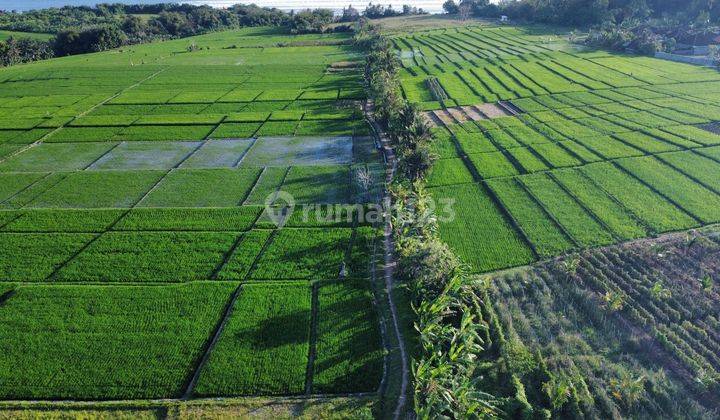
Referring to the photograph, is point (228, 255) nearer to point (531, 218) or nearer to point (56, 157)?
point (531, 218)

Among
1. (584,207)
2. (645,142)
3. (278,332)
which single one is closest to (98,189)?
(278,332)

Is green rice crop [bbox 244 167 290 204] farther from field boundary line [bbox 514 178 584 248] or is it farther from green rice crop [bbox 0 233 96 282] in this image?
field boundary line [bbox 514 178 584 248]

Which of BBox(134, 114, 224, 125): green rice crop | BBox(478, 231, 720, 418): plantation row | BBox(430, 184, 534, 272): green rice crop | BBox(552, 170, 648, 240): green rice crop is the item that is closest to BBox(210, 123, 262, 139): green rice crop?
BBox(134, 114, 224, 125): green rice crop

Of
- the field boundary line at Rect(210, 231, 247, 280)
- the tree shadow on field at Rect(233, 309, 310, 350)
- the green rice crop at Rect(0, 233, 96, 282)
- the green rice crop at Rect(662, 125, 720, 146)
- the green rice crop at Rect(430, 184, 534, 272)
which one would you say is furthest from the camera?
the green rice crop at Rect(662, 125, 720, 146)

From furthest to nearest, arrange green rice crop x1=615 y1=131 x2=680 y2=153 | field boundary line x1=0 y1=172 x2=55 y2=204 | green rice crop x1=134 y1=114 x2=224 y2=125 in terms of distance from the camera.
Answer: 1. green rice crop x1=134 y1=114 x2=224 y2=125
2. green rice crop x1=615 y1=131 x2=680 y2=153
3. field boundary line x1=0 y1=172 x2=55 y2=204

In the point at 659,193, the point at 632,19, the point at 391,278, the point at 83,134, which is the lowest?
the point at 391,278

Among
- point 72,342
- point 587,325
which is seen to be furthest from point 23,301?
Result: point 587,325
